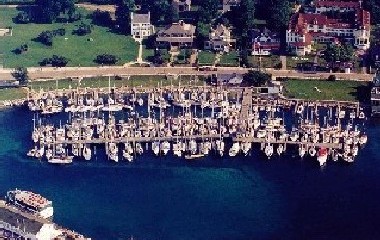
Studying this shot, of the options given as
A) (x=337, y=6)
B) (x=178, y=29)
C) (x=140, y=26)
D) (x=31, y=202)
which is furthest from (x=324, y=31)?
(x=31, y=202)

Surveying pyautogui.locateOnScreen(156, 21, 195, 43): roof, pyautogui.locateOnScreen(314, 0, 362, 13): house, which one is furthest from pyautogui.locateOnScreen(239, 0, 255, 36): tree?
pyautogui.locateOnScreen(314, 0, 362, 13): house

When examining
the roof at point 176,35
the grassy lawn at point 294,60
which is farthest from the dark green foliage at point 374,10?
the roof at point 176,35

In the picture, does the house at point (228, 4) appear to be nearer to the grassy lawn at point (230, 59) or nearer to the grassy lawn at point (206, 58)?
the grassy lawn at point (206, 58)

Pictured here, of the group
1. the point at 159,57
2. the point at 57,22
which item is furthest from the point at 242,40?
the point at 57,22

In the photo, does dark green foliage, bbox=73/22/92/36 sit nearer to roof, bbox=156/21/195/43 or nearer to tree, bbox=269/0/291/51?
roof, bbox=156/21/195/43

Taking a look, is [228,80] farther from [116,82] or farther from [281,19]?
[281,19]

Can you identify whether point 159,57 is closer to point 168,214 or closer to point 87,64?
point 87,64
